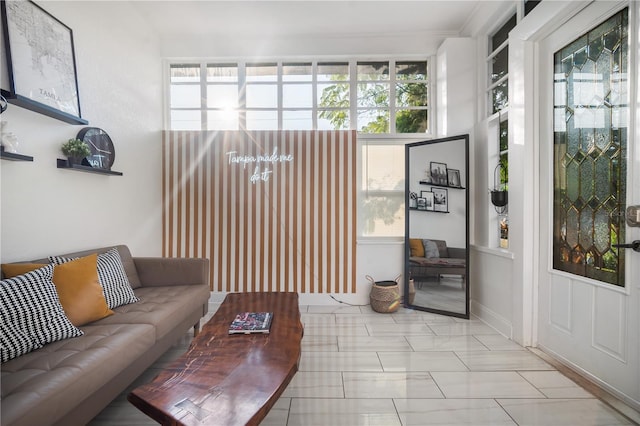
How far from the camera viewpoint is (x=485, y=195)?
378cm

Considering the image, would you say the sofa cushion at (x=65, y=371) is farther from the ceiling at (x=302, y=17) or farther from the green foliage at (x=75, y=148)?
the ceiling at (x=302, y=17)

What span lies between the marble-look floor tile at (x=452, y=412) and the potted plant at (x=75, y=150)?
123 inches

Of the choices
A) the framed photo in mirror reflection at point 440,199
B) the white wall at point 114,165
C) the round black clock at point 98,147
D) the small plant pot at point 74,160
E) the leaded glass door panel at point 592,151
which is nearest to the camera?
the leaded glass door panel at point 592,151

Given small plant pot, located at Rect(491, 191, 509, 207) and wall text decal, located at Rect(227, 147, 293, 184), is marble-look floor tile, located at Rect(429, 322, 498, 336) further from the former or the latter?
wall text decal, located at Rect(227, 147, 293, 184)

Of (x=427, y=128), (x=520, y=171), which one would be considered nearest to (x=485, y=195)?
(x=520, y=171)

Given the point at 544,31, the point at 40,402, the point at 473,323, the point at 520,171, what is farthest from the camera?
the point at 473,323

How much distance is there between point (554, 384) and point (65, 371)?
3.03 meters

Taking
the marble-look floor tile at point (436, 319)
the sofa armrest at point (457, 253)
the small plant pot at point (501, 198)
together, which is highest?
the small plant pot at point (501, 198)

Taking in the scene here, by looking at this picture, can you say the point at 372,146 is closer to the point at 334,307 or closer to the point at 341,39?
the point at 341,39

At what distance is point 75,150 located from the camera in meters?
2.81

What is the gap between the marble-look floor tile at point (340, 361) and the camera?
8.70 feet

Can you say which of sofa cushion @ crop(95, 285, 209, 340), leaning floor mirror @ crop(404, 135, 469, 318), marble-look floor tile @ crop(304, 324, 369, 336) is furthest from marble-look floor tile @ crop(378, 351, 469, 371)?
sofa cushion @ crop(95, 285, 209, 340)

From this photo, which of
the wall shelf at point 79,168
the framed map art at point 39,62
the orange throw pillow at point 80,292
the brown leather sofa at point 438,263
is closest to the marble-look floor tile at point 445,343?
the brown leather sofa at point 438,263

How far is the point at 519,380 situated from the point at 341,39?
4268 millimetres
